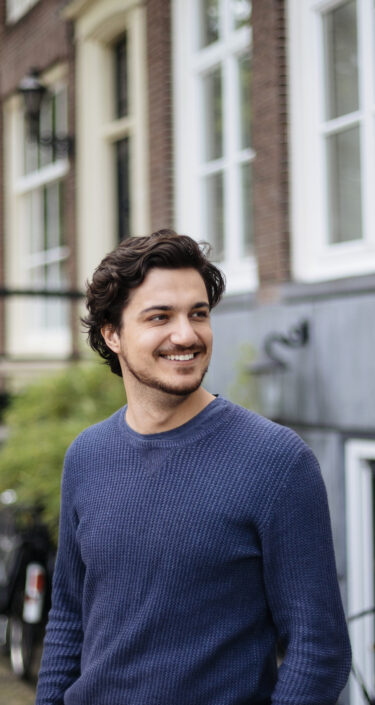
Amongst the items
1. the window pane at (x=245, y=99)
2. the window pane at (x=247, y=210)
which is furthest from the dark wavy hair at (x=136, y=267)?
the window pane at (x=245, y=99)

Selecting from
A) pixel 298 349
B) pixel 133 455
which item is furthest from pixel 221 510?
pixel 298 349

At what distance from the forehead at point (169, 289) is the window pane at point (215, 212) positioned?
4754mm

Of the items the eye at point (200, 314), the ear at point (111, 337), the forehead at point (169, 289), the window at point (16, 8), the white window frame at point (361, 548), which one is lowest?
the white window frame at point (361, 548)

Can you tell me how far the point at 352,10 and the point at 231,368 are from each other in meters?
2.38

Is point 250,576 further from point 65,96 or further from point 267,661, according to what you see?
point 65,96

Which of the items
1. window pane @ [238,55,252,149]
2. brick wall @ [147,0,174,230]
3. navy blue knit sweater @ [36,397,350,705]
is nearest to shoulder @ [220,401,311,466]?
navy blue knit sweater @ [36,397,350,705]

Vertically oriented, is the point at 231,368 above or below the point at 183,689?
above

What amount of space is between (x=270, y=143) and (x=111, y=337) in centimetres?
379

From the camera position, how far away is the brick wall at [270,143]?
549cm

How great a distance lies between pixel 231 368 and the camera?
5.94 meters

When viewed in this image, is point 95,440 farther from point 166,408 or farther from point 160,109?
point 160,109

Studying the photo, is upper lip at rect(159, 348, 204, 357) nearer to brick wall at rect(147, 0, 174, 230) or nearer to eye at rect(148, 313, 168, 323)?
eye at rect(148, 313, 168, 323)

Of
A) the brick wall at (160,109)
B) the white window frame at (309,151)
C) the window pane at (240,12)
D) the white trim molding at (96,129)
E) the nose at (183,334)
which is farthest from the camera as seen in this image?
the white trim molding at (96,129)

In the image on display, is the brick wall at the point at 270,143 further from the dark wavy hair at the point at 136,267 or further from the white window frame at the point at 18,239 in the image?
the white window frame at the point at 18,239
